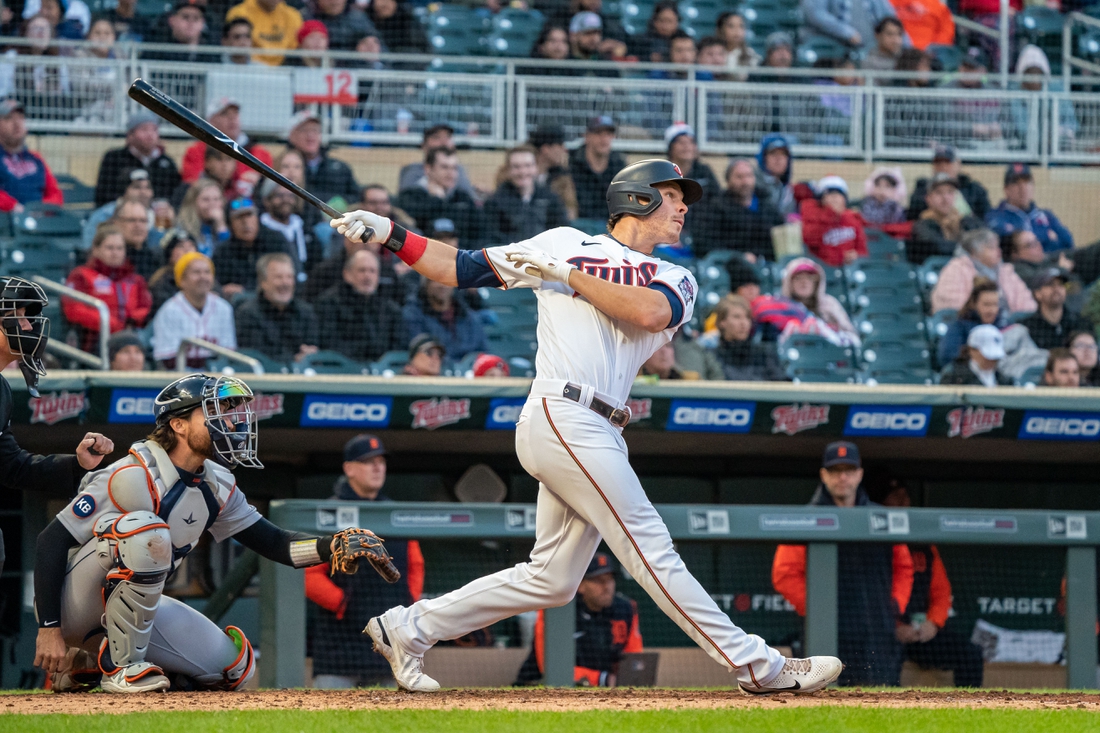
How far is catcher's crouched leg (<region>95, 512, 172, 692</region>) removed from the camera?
13.1ft

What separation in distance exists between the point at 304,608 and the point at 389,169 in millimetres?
5436

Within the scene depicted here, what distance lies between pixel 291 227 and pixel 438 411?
2.35 meters

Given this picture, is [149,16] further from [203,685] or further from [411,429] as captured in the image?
[203,685]

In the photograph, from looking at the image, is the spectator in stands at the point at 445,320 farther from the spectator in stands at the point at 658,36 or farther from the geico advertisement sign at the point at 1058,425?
the spectator in stands at the point at 658,36

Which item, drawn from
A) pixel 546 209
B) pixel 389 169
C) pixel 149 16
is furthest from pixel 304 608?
pixel 149 16

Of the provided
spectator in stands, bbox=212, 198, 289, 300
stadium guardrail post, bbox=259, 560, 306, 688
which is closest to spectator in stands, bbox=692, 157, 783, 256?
spectator in stands, bbox=212, 198, 289, 300

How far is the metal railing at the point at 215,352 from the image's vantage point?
23.1 ft

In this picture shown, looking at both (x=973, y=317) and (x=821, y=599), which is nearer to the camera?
(x=821, y=599)

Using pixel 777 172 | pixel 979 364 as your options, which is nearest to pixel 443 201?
pixel 777 172

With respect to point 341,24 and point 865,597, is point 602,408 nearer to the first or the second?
point 865,597

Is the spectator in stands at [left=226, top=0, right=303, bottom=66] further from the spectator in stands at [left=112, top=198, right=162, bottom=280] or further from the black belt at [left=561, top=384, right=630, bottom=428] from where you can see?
the black belt at [left=561, top=384, right=630, bottom=428]

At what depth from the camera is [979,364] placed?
8.03 meters

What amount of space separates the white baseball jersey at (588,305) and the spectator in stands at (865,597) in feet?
6.94

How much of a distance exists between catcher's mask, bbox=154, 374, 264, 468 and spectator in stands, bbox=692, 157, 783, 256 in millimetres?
5558
